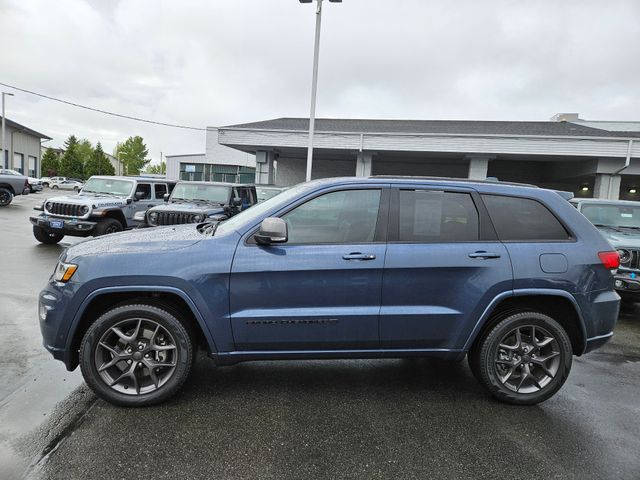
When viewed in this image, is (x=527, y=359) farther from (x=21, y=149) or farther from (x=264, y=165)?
(x=21, y=149)

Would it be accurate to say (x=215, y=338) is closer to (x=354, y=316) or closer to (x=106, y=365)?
(x=106, y=365)

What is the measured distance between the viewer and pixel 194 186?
35.0 ft

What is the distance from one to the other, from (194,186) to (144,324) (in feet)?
26.1

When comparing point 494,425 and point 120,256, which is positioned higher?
point 120,256

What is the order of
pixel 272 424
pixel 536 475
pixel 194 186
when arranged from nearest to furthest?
pixel 536 475, pixel 272 424, pixel 194 186

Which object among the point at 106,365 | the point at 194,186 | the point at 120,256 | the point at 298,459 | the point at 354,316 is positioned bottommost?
the point at 298,459

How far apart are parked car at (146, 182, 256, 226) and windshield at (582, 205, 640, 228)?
7.39 metres

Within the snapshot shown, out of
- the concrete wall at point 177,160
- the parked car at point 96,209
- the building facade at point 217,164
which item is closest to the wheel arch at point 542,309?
the parked car at point 96,209

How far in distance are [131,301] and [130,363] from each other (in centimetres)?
46

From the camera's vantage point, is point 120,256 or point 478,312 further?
point 478,312

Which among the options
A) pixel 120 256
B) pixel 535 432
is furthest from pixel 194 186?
pixel 535 432

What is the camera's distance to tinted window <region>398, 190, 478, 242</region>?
3.37 m

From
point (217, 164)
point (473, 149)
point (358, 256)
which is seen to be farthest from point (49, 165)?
point (358, 256)

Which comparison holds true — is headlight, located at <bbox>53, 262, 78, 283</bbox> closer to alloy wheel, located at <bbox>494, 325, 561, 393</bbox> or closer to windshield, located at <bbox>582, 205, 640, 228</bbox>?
alloy wheel, located at <bbox>494, 325, 561, 393</bbox>
